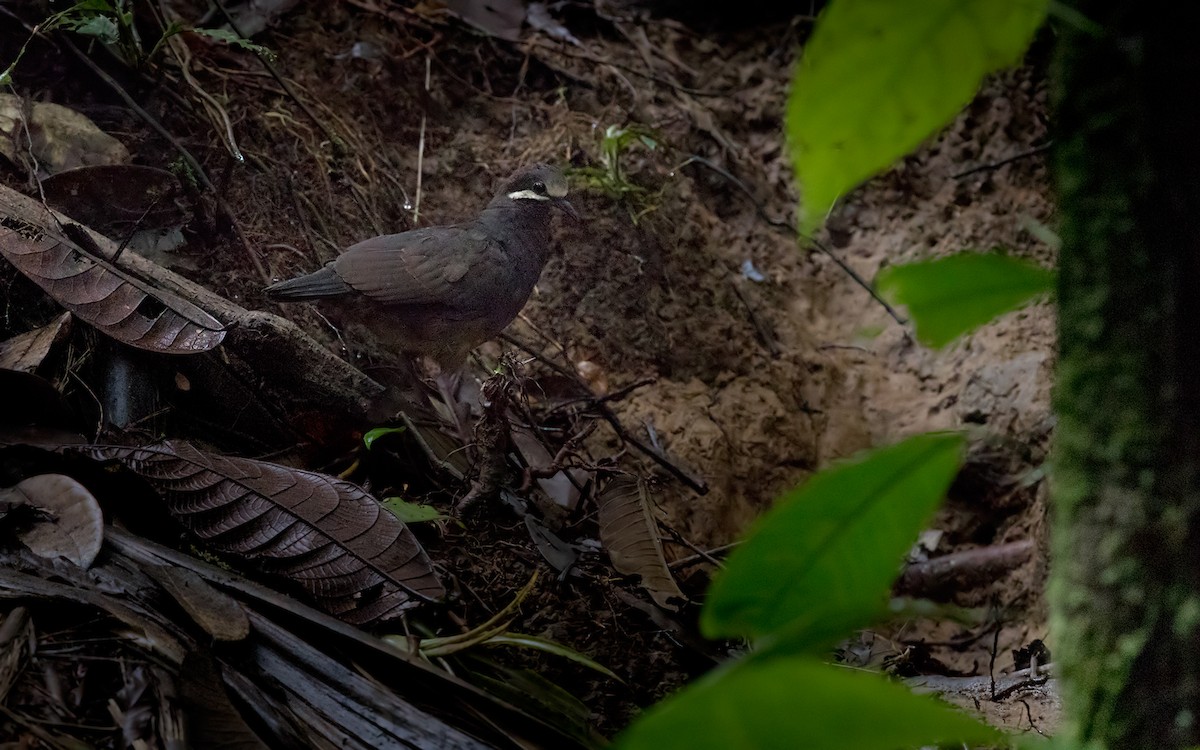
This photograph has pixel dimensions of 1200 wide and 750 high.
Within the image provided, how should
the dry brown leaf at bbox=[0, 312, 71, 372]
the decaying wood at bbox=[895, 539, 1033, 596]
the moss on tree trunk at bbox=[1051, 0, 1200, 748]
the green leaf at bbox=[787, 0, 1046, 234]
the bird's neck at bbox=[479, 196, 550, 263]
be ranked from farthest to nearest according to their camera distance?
the decaying wood at bbox=[895, 539, 1033, 596]
the bird's neck at bbox=[479, 196, 550, 263]
the dry brown leaf at bbox=[0, 312, 71, 372]
the moss on tree trunk at bbox=[1051, 0, 1200, 748]
the green leaf at bbox=[787, 0, 1046, 234]

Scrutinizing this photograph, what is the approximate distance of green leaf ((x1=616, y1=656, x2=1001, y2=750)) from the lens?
0.53 m

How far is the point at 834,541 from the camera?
729mm

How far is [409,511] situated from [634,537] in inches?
19.4

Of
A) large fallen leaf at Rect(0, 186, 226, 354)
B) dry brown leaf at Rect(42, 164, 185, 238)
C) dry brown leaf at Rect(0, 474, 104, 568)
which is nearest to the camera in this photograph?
dry brown leaf at Rect(0, 474, 104, 568)

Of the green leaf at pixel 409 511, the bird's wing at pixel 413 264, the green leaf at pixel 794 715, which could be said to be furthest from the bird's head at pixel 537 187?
the green leaf at pixel 794 715

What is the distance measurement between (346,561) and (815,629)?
1.17m

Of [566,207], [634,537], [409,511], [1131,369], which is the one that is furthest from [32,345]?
[1131,369]

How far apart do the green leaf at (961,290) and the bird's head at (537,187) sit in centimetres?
190

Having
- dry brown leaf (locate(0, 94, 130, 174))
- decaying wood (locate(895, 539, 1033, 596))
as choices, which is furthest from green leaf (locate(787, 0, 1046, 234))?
decaying wood (locate(895, 539, 1033, 596))

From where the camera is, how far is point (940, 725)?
0.53 meters

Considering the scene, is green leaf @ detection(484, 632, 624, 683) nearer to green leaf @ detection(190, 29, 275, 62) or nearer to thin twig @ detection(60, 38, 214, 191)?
thin twig @ detection(60, 38, 214, 191)

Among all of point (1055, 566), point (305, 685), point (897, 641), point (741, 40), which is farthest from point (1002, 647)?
point (741, 40)

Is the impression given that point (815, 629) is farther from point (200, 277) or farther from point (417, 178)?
point (417, 178)

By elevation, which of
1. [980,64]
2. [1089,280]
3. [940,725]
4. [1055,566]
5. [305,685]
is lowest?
[305,685]
